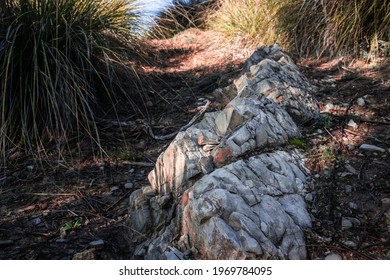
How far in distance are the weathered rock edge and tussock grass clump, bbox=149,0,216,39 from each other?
200 cm

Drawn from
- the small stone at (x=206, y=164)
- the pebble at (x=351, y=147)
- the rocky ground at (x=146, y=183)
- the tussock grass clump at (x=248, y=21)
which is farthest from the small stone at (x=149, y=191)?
the tussock grass clump at (x=248, y=21)

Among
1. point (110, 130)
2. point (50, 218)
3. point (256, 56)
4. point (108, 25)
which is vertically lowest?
point (50, 218)

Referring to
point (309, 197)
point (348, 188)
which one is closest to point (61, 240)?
point (309, 197)

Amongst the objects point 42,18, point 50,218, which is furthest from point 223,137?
point 42,18

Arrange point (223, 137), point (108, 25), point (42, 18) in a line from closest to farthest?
point (223, 137) → point (42, 18) → point (108, 25)

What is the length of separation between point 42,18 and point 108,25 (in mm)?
646

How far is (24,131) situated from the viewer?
270 cm

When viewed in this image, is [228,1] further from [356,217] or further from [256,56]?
[356,217]

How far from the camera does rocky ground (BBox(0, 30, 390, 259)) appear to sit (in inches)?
68.4

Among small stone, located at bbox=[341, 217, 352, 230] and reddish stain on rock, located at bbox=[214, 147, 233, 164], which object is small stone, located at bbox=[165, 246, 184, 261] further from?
small stone, located at bbox=[341, 217, 352, 230]

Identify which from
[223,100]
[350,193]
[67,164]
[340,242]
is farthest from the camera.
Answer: [223,100]

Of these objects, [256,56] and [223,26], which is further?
[223,26]

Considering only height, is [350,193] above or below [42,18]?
below

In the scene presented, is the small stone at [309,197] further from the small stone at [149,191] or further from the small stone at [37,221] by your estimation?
the small stone at [37,221]
